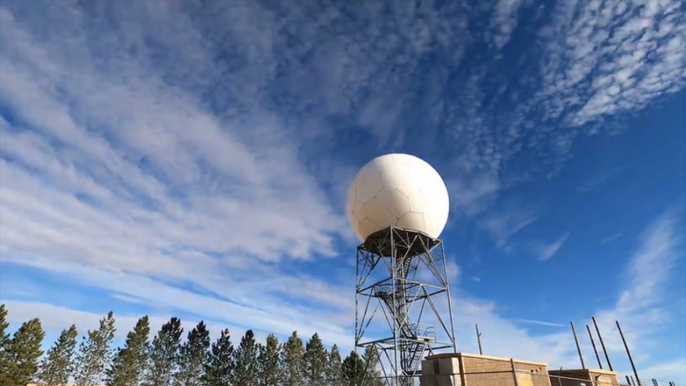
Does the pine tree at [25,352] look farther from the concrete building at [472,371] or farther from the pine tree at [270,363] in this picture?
the concrete building at [472,371]

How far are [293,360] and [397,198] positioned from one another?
27198 millimetres

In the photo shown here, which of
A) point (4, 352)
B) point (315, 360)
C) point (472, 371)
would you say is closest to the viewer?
point (472, 371)

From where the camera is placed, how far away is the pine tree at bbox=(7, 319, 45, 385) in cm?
3291

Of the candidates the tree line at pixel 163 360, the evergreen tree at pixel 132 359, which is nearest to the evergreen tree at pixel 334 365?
the tree line at pixel 163 360

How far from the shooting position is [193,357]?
1464 inches

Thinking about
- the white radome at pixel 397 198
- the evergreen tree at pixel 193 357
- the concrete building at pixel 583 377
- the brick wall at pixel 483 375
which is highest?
the white radome at pixel 397 198

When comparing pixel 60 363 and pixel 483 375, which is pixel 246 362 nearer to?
pixel 60 363

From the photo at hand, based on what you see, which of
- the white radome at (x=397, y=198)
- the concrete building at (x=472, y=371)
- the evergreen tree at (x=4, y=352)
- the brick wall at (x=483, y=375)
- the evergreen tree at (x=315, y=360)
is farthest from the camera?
the evergreen tree at (x=315, y=360)

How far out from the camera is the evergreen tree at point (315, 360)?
4128 cm

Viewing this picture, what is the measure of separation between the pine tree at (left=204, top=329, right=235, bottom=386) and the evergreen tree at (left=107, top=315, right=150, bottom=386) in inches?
223

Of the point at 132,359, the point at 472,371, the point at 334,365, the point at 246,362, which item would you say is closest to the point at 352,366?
the point at 334,365

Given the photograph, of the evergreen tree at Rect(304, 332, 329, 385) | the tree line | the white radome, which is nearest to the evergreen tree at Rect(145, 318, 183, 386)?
the tree line

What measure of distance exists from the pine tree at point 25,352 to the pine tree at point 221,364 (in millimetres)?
14181

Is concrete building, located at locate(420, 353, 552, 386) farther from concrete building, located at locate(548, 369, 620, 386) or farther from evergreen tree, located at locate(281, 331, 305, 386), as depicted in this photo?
evergreen tree, located at locate(281, 331, 305, 386)
